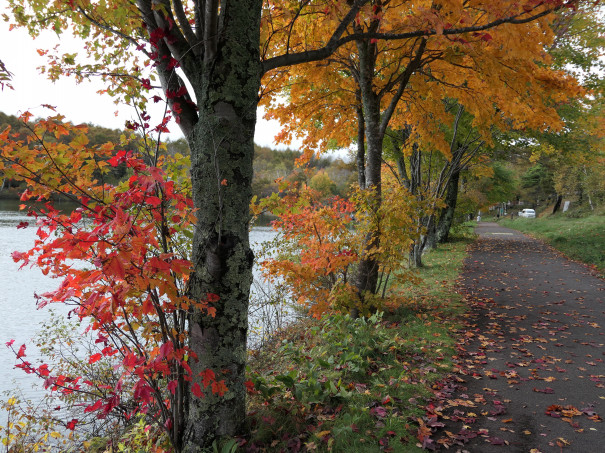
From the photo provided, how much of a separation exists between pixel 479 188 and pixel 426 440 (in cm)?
2399

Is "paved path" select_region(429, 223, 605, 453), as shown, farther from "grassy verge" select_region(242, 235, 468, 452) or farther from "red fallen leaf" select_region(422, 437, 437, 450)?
"grassy verge" select_region(242, 235, 468, 452)

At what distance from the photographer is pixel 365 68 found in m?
5.91

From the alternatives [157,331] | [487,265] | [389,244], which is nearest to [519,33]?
[389,244]

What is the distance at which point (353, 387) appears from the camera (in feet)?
12.1

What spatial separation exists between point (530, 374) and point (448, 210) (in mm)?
14269

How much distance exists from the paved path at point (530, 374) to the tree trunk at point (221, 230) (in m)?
1.99

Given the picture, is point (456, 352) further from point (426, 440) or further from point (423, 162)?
point (423, 162)

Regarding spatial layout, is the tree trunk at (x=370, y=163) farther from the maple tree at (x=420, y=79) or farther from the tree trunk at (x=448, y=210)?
the tree trunk at (x=448, y=210)

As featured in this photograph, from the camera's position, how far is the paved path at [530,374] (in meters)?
3.01

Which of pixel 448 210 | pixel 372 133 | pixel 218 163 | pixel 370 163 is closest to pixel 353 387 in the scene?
pixel 218 163

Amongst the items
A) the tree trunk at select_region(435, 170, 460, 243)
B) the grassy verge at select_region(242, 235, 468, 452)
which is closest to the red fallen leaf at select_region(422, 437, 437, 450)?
the grassy verge at select_region(242, 235, 468, 452)

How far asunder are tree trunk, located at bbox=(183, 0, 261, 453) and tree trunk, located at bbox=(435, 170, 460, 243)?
1583 cm

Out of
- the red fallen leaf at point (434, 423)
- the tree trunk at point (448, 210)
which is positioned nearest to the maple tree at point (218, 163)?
the red fallen leaf at point (434, 423)

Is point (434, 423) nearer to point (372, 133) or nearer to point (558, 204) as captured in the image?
point (372, 133)
